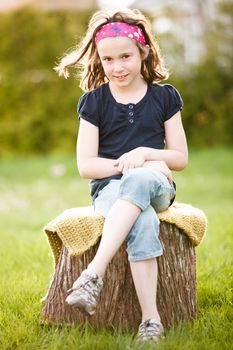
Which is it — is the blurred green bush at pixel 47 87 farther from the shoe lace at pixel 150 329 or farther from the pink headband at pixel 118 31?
the shoe lace at pixel 150 329

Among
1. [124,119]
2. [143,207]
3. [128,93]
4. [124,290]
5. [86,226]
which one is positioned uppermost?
[128,93]

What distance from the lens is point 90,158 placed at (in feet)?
10.3

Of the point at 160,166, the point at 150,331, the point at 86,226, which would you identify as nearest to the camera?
the point at 150,331

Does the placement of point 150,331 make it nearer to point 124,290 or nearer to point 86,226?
point 124,290

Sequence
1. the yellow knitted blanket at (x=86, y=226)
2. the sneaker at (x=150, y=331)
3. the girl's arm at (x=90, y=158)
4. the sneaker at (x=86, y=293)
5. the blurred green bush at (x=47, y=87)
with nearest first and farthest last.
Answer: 1. the sneaker at (x=86, y=293)
2. the sneaker at (x=150, y=331)
3. the yellow knitted blanket at (x=86, y=226)
4. the girl's arm at (x=90, y=158)
5. the blurred green bush at (x=47, y=87)

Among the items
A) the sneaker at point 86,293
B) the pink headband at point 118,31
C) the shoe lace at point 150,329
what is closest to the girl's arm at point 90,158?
the pink headband at point 118,31

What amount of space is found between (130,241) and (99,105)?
80 centimetres

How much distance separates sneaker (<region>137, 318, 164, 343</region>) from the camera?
2.68m

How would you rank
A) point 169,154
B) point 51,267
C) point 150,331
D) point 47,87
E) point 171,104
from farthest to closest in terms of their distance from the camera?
point 47,87 < point 51,267 < point 171,104 < point 169,154 < point 150,331

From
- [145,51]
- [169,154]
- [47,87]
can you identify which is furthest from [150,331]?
[47,87]

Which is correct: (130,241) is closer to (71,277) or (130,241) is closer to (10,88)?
(71,277)

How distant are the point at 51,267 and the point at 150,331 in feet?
5.61

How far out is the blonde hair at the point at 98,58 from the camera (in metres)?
3.23

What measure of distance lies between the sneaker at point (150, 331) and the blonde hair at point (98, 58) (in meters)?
1.32
